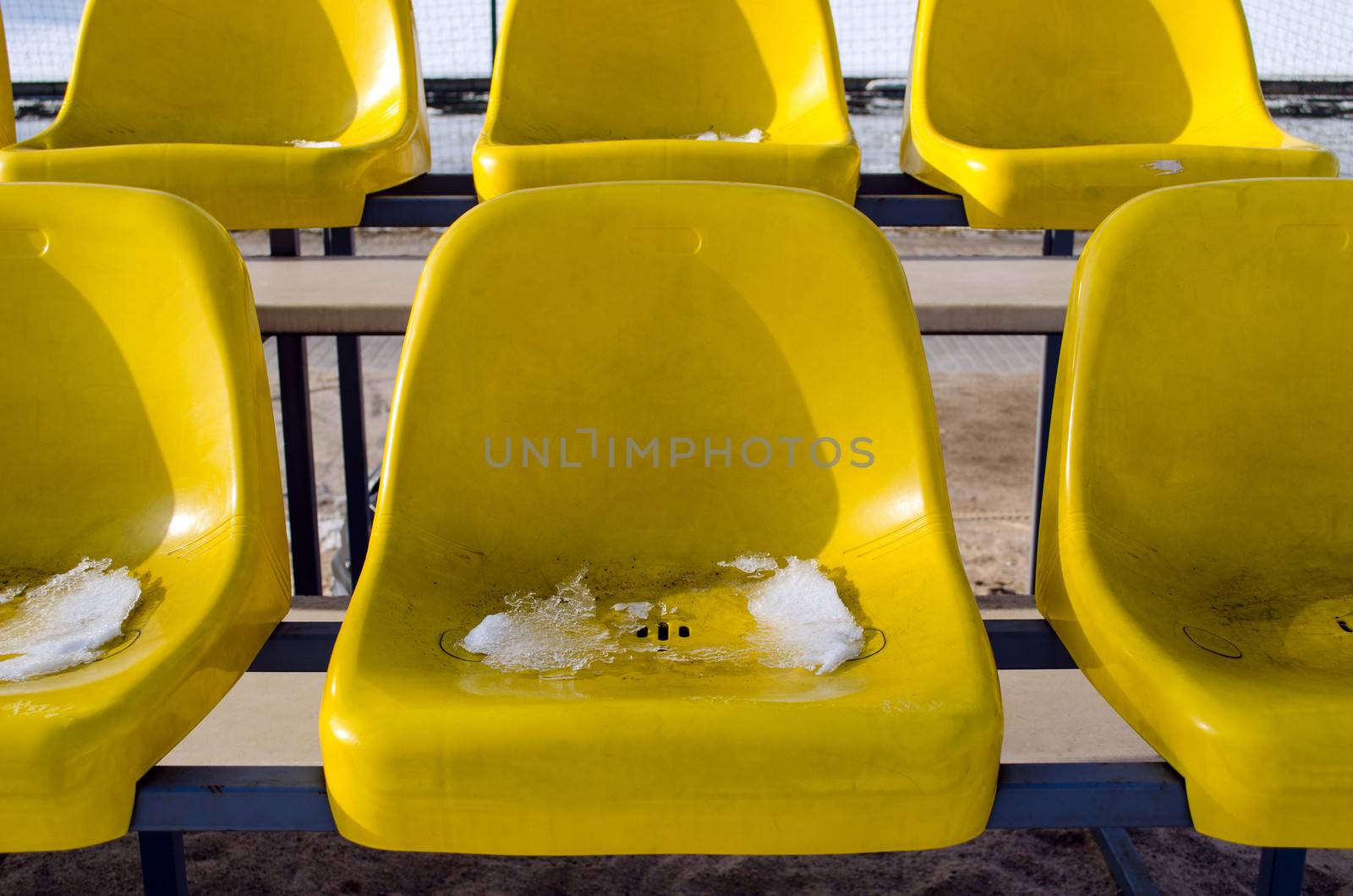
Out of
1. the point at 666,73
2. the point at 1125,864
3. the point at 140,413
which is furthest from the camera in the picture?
the point at 666,73

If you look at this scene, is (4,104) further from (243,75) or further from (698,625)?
(698,625)

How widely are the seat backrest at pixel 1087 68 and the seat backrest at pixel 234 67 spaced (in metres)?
0.87

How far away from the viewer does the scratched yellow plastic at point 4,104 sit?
75.4 inches

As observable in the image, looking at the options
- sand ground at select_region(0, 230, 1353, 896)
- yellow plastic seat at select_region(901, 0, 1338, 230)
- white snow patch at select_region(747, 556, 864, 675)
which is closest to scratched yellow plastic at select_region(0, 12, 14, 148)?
sand ground at select_region(0, 230, 1353, 896)

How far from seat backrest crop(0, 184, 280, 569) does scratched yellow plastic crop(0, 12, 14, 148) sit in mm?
964

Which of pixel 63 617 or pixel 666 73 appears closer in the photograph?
pixel 63 617

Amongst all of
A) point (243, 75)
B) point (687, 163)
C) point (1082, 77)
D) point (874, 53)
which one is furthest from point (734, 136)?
point (874, 53)

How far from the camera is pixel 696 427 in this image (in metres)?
1.09

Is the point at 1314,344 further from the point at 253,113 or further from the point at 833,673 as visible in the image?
the point at 253,113

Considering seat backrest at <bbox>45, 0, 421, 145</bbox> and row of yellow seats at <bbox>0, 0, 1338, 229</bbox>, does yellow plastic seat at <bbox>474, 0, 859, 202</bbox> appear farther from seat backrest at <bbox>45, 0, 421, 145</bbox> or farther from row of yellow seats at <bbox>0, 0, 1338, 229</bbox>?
seat backrest at <bbox>45, 0, 421, 145</bbox>

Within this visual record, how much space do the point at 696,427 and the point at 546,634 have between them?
229 millimetres

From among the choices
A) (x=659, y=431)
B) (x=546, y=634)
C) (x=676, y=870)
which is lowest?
(x=676, y=870)

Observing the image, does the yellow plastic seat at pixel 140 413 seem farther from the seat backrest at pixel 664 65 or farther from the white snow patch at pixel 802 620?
the seat backrest at pixel 664 65

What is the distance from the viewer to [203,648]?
2.92 ft
